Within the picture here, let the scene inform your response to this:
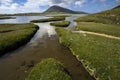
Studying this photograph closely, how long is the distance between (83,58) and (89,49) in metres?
3.68

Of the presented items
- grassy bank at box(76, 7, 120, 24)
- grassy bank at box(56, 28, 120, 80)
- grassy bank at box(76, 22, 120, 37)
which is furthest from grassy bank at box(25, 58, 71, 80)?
grassy bank at box(76, 7, 120, 24)

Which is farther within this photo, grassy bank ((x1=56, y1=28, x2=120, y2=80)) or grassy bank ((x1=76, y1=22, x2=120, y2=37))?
grassy bank ((x1=76, y1=22, x2=120, y2=37))

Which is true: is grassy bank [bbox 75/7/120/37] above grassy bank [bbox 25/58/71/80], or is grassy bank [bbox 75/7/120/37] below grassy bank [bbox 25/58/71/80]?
below

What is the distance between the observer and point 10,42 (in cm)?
3562

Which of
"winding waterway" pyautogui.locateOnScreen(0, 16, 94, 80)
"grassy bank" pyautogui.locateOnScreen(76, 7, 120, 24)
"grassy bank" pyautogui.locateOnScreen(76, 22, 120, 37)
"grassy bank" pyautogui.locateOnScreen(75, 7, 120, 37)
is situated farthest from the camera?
"grassy bank" pyautogui.locateOnScreen(76, 7, 120, 24)

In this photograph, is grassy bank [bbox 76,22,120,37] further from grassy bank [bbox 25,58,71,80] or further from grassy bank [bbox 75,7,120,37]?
grassy bank [bbox 25,58,71,80]

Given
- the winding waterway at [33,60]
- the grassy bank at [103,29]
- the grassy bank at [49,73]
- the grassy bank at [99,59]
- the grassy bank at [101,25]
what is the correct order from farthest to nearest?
1. the grassy bank at [101,25]
2. the grassy bank at [103,29]
3. the winding waterway at [33,60]
4. the grassy bank at [99,59]
5. the grassy bank at [49,73]

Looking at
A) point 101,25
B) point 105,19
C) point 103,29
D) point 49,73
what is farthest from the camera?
point 105,19

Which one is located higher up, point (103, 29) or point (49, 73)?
point (49, 73)

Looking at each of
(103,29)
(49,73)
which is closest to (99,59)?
(49,73)

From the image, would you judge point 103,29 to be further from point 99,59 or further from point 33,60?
point 33,60

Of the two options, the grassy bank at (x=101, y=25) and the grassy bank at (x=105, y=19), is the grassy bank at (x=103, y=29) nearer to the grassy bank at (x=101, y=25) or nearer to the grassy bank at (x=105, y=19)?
the grassy bank at (x=101, y=25)

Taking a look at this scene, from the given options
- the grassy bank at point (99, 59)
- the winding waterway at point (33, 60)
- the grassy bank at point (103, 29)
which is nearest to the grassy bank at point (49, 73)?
the winding waterway at point (33, 60)

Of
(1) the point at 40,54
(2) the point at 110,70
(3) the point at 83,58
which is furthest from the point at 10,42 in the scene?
(2) the point at 110,70
